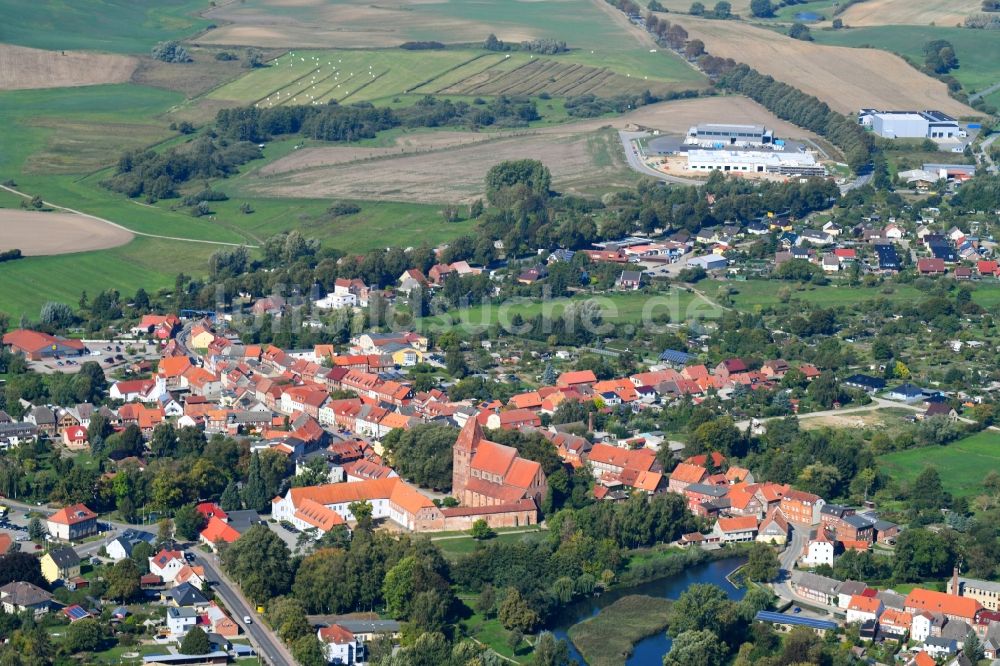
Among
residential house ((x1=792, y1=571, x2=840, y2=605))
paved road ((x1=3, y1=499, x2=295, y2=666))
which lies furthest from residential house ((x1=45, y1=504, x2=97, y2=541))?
residential house ((x1=792, y1=571, x2=840, y2=605))

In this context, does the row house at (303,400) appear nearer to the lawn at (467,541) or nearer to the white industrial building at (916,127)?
the lawn at (467,541)

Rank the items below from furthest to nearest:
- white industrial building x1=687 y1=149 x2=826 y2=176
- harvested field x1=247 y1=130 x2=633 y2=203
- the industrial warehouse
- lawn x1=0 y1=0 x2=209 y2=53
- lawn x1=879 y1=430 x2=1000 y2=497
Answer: lawn x1=0 y1=0 x2=209 y2=53 < the industrial warehouse < white industrial building x1=687 y1=149 x2=826 y2=176 < harvested field x1=247 y1=130 x2=633 y2=203 < lawn x1=879 y1=430 x2=1000 y2=497

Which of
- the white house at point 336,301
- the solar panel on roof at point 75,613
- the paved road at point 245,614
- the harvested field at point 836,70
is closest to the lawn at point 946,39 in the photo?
the harvested field at point 836,70

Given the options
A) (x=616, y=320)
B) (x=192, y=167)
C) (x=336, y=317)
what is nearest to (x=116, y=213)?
(x=192, y=167)

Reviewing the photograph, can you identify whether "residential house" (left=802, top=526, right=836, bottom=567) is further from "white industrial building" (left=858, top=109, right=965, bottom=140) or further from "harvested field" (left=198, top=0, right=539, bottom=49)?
"harvested field" (left=198, top=0, right=539, bottom=49)

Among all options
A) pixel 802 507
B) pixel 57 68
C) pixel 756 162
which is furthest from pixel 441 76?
pixel 802 507

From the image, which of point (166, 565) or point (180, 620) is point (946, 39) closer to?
point (166, 565)

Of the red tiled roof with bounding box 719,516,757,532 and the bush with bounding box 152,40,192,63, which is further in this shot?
the bush with bounding box 152,40,192,63
